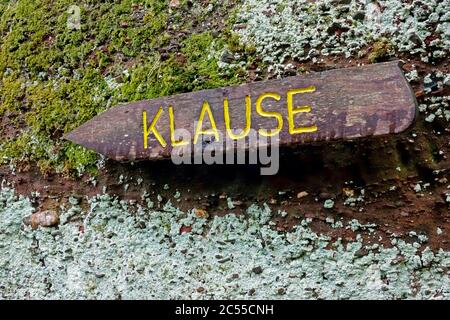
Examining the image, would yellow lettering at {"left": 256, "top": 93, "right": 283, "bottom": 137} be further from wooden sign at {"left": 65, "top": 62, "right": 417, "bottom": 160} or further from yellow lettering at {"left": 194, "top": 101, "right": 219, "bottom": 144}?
yellow lettering at {"left": 194, "top": 101, "right": 219, "bottom": 144}

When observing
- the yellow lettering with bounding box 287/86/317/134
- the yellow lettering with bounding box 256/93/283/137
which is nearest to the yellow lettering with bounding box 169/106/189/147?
A: the yellow lettering with bounding box 256/93/283/137

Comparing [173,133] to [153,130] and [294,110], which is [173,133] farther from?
[294,110]

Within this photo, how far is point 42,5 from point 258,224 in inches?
79.5

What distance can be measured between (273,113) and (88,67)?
1294mm

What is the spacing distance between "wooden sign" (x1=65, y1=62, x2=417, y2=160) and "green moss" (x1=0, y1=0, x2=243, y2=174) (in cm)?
33

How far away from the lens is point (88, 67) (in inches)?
115

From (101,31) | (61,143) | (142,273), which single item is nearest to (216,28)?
(101,31)

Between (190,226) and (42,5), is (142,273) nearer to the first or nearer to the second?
(190,226)

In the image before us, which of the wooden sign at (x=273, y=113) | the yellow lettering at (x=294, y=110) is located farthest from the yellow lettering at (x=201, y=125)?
the yellow lettering at (x=294, y=110)

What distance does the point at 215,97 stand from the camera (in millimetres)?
2270

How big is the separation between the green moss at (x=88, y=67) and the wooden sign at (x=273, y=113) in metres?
0.33

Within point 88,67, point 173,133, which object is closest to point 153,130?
point 173,133

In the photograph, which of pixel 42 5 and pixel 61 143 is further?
pixel 42 5

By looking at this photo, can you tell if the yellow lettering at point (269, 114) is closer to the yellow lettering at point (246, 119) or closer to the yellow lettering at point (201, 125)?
the yellow lettering at point (246, 119)
